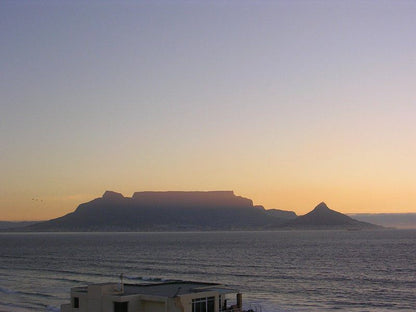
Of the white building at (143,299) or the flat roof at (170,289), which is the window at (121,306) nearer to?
the white building at (143,299)

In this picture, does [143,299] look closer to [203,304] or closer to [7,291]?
[203,304]

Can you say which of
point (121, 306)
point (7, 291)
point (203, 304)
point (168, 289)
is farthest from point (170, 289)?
point (7, 291)

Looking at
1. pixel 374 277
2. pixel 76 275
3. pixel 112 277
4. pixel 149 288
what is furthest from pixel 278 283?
pixel 149 288

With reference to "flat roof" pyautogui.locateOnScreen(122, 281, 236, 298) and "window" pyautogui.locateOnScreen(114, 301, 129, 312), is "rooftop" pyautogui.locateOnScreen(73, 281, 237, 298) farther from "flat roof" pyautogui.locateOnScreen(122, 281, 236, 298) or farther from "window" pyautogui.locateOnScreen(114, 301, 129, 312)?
"window" pyautogui.locateOnScreen(114, 301, 129, 312)

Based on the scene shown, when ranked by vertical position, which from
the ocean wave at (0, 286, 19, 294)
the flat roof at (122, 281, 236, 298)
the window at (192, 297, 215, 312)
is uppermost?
the flat roof at (122, 281, 236, 298)

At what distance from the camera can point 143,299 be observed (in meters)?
32.0

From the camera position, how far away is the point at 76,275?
91.6 meters

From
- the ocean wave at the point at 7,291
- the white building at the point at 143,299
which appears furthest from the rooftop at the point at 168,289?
the ocean wave at the point at 7,291

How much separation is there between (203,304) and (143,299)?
3.27m

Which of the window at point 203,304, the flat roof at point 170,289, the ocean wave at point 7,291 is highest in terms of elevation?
the flat roof at point 170,289

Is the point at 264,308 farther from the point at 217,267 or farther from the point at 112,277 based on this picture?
the point at 217,267

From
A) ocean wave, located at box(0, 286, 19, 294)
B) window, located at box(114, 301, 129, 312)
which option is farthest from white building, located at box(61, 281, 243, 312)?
ocean wave, located at box(0, 286, 19, 294)

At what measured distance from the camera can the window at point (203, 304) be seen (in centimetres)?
3209

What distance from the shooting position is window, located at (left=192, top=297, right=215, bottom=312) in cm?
3209
